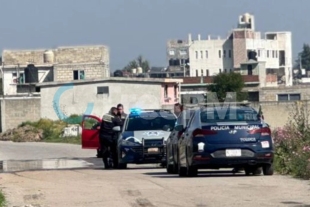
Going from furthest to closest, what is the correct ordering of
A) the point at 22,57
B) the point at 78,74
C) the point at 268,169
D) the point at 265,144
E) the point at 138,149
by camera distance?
1. the point at 22,57
2. the point at 78,74
3. the point at 138,149
4. the point at 268,169
5. the point at 265,144

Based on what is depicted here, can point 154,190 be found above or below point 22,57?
below

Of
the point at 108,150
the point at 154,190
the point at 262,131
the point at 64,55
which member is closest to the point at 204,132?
the point at 262,131

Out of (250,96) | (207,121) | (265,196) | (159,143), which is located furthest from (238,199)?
(250,96)

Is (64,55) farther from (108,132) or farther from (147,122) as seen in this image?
(147,122)

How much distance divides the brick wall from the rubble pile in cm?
431

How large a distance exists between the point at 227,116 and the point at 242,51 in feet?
355

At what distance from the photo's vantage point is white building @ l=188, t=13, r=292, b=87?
12962cm

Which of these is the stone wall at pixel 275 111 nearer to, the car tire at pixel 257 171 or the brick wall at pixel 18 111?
the brick wall at pixel 18 111

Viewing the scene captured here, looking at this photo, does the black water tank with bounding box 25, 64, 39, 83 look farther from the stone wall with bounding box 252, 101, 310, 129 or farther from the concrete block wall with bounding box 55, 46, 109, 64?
the stone wall with bounding box 252, 101, 310, 129

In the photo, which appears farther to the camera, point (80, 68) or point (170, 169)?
point (80, 68)

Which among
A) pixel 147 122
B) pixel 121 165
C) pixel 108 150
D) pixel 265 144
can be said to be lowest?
pixel 121 165

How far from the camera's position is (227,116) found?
845 inches

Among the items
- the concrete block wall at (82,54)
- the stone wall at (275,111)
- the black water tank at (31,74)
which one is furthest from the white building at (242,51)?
the stone wall at (275,111)

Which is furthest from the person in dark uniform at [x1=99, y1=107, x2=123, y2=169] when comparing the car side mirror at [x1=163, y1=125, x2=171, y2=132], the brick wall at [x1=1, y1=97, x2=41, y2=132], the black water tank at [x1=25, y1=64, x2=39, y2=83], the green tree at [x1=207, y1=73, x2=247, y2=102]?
the black water tank at [x1=25, y1=64, x2=39, y2=83]
